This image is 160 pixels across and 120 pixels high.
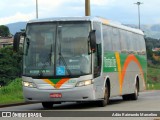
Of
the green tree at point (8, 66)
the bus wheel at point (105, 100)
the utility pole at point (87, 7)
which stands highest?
the utility pole at point (87, 7)

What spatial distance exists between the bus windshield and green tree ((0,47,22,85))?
6470 centimetres

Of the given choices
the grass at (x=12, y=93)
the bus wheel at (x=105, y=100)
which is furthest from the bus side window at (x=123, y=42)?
the grass at (x=12, y=93)

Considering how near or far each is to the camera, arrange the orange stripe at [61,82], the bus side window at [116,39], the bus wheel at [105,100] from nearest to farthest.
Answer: the orange stripe at [61,82] < the bus wheel at [105,100] < the bus side window at [116,39]

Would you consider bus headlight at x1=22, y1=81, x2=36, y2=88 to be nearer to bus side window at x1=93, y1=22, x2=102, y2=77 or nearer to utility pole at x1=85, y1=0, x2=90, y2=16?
bus side window at x1=93, y1=22, x2=102, y2=77

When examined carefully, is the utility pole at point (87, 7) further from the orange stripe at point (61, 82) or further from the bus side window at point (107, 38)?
the orange stripe at point (61, 82)

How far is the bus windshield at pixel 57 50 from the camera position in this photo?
19.8m

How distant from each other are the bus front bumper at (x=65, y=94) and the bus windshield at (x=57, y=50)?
560 millimetres

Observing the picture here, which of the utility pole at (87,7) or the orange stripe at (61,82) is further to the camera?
the utility pole at (87,7)

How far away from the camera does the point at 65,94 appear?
19438 mm

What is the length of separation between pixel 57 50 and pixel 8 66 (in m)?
71.7

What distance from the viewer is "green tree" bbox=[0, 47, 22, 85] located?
288 feet

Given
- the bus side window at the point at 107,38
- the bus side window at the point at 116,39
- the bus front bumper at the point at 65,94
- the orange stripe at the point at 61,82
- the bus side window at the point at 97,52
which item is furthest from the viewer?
the bus side window at the point at 116,39

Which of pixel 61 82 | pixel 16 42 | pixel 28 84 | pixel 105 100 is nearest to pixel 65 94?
pixel 61 82

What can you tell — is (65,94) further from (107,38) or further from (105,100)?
(107,38)
